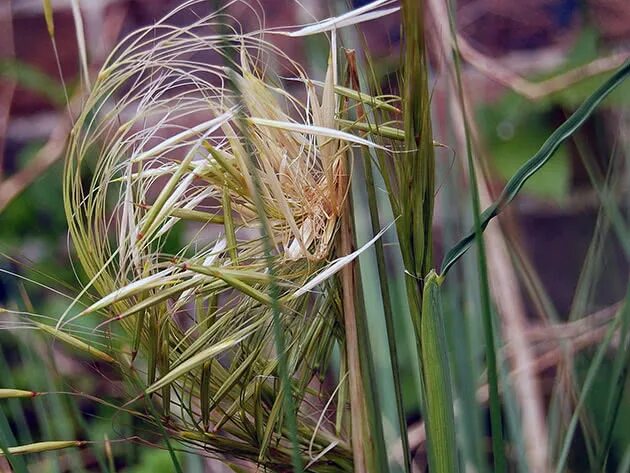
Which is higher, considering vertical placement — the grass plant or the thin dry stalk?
the grass plant

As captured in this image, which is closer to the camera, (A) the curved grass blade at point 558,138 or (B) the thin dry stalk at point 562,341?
(A) the curved grass blade at point 558,138

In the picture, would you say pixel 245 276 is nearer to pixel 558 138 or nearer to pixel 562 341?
pixel 558 138

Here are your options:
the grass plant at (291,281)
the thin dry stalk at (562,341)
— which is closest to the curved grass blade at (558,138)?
the grass plant at (291,281)

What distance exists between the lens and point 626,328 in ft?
0.70

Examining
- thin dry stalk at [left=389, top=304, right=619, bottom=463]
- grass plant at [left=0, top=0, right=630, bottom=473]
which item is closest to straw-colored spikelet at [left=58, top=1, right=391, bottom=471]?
grass plant at [left=0, top=0, right=630, bottom=473]

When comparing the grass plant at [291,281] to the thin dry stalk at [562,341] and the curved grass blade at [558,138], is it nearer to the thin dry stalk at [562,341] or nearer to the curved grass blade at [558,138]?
the curved grass blade at [558,138]

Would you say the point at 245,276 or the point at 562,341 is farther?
the point at 562,341

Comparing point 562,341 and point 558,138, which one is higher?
point 558,138

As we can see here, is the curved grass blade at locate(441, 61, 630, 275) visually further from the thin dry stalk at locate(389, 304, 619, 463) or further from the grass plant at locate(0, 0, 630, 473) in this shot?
the thin dry stalk at locate(389, 304, 619, 463)

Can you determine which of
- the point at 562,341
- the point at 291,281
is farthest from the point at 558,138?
the point at 562,341

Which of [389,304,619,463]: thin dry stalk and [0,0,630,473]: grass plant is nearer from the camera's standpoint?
[0,0,630,473]: grass plant

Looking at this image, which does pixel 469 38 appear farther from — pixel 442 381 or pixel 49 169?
pixel 442 381

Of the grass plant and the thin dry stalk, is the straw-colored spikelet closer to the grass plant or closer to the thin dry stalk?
the grass plant

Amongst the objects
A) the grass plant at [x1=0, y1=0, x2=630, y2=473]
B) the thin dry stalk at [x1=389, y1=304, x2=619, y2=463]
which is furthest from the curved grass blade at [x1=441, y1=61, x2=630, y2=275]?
the thin dry stalk at [x1=389, y1=304, x2=619, y2=463]
